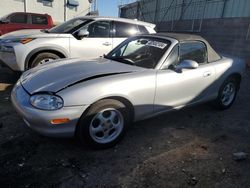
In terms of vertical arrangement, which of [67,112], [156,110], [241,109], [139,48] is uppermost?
[139,48]

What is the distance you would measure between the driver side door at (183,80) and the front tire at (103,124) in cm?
63

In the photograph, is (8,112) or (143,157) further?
(8,112)

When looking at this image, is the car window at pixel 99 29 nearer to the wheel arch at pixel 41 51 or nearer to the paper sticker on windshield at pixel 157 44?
the wheel arch at pixel 41 51

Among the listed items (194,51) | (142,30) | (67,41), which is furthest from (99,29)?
(194,51)

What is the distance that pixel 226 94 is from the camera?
5.11 m

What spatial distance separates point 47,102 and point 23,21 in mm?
11035

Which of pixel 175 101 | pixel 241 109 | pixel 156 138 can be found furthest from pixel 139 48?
pixel 241 109

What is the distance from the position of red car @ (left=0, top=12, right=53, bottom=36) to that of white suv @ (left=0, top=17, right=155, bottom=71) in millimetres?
6276

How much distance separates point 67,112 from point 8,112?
6.50 ft

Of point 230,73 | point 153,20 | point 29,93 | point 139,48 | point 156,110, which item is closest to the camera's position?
point 29,93

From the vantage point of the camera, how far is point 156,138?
3.81 meters

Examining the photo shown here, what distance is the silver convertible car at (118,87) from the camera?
296cm

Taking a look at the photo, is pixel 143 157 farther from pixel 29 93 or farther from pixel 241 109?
pixel 241 109

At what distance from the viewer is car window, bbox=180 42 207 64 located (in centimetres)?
413
